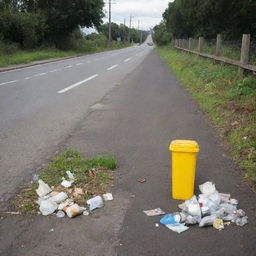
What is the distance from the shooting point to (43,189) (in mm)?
4086

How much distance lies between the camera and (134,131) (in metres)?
6.76

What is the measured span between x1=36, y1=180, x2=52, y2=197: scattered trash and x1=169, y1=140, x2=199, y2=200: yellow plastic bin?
1474 millimetres

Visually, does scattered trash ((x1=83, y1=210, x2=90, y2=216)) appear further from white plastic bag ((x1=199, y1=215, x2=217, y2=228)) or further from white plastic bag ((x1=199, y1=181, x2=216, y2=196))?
white plastic bag ((x1=199, y1=181, x2=216, y2=196))

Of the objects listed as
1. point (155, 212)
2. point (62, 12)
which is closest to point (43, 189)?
point (155, 212)

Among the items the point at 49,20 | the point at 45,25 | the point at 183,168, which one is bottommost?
the point at 183,168

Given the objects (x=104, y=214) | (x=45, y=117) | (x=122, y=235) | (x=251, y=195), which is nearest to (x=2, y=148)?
(x=45, y=117)

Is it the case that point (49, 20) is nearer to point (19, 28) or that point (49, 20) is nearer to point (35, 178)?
point (19, 28)

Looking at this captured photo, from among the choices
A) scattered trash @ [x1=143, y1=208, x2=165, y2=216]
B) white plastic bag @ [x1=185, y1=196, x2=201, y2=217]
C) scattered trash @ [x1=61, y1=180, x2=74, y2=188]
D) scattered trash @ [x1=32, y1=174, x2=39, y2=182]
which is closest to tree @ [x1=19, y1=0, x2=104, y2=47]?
scattered trash @ [x1=32, y1=174, x2=39, y2=182]

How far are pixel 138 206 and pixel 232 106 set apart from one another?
16.0 feet

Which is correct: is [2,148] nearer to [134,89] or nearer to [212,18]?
[134,89]

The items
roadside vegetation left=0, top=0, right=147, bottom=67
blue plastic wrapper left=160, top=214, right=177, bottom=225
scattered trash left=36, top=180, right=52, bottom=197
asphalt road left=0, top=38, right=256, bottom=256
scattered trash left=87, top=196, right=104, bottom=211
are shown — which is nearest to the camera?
asphalt road left=0, top=38, right=256, bottom=256

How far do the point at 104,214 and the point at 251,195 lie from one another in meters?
1.72

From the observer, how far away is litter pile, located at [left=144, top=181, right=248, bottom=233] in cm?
344

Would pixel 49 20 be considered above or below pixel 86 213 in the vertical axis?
above
